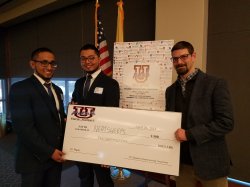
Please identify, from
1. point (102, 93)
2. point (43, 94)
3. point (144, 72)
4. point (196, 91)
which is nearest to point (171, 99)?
point (196, 91)

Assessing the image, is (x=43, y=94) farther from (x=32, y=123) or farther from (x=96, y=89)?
(x=96, y=89)

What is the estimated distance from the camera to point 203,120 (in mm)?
1488

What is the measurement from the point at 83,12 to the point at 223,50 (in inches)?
110

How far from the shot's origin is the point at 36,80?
5.76ft

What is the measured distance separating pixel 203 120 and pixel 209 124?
0.05 m

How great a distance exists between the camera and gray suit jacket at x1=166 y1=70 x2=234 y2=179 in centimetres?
142

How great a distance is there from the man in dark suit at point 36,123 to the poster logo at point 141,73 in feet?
3.30

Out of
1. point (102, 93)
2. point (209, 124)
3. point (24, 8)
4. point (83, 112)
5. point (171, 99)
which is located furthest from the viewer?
point (24, 8)

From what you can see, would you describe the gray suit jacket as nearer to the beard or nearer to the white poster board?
the beard

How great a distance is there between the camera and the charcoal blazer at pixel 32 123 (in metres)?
1.67

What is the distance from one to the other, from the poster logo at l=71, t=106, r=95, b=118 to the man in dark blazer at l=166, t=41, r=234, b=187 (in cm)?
73

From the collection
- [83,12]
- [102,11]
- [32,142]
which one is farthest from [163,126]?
[83,12]

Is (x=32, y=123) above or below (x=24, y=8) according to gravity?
below

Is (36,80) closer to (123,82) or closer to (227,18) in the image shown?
(123,82)
